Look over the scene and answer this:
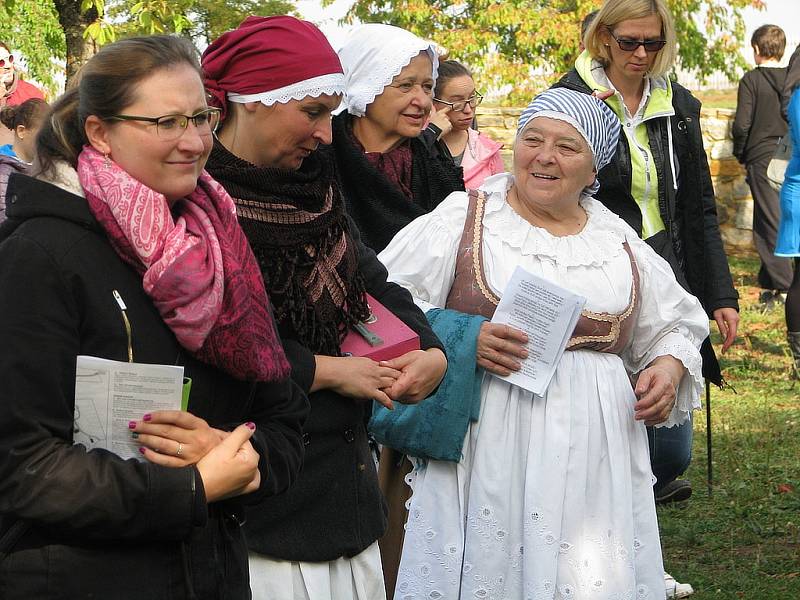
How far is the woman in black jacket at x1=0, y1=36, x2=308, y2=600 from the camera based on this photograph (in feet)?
6.51

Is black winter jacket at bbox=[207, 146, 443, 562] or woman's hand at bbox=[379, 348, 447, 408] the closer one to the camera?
black winter jacket at bbox=[207, 146, 443, 562]

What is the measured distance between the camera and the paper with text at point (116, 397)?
2.02m

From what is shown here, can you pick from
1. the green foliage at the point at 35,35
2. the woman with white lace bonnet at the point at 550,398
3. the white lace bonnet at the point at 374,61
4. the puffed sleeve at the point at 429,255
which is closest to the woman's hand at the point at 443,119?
the white lace bonnet at the point at 374,61

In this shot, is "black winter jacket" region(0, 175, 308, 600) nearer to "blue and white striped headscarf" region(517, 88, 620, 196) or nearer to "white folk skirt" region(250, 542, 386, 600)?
"white folk skirt" region(250, 542, 386, 600)

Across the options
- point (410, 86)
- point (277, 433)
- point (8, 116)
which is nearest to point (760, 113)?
point (8, 116)

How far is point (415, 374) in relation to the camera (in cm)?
302

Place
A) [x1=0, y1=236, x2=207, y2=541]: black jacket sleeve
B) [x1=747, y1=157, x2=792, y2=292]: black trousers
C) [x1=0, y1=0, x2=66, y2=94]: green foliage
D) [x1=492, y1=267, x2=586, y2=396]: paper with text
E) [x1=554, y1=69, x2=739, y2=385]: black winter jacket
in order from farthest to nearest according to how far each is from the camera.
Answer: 1. [x1=0, y1=0, x2=66, y2=94]: green foliage
2. [x1=747, y1=157, x2=792, y2=292]: black trousers
3. [x1=554, y1=69, x2=739, y2=385]: black winter jacket
4. [x1=492, y1=267, x2=586, y2=396]: paper with text
5. [x1=0, y1=236, x2=207, y2=541]: black jacket sleeve

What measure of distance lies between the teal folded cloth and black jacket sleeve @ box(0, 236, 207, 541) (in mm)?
1705

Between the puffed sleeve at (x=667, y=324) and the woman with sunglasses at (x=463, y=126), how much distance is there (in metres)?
2.39

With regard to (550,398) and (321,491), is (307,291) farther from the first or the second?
(550,398)

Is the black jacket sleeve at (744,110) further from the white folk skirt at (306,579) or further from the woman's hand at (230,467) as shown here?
the woman's hand at (230,467)

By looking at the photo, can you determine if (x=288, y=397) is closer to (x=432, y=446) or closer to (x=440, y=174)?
(x=432, y=446)

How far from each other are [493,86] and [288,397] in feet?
47.1

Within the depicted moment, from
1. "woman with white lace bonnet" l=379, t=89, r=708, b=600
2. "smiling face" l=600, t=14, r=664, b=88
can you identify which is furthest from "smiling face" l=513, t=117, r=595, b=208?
"smiling face" l=600, t=14, r=664, b=88
